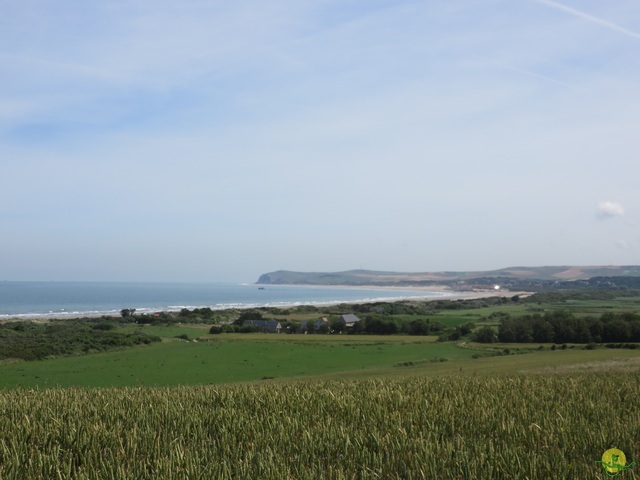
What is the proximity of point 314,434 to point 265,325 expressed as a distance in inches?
3310

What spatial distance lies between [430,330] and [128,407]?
7835 centimetres

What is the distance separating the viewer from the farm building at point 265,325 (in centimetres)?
8956

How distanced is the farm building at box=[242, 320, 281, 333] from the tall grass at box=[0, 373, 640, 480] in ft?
251

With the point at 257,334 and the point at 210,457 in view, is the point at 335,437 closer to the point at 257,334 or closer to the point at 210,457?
the point at 210,457

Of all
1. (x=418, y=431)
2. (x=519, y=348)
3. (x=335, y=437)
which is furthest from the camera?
(x=519, y=348)

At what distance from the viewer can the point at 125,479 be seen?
6551mm

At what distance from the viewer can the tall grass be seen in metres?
6.99

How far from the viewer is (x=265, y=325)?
9175 centimetres

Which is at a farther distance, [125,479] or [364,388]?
[364,388]

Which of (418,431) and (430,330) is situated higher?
(418,431)

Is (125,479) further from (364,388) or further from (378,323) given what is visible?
(378,323)

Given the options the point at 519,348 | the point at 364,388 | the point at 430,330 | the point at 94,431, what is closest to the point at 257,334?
the point at 430,330

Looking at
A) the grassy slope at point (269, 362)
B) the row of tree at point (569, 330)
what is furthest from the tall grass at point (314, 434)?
the row of tree at point (569, 330)

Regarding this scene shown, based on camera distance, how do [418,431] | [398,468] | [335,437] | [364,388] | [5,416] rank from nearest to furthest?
1. [398,468]
2. [335,437]
3. [418,431]
4. [5,416]
5. [364,388]
